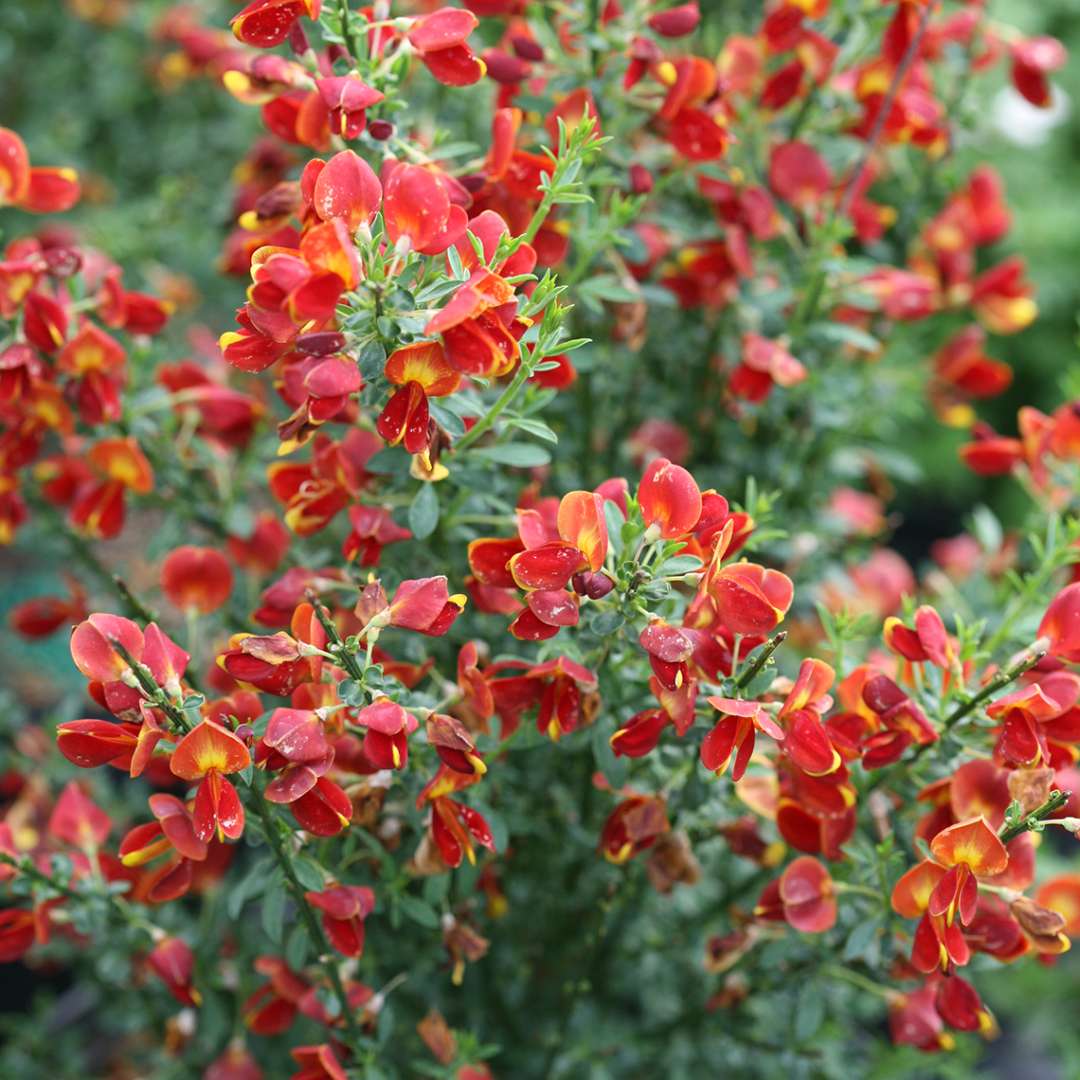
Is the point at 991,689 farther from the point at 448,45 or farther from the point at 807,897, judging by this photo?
the point at 448,45

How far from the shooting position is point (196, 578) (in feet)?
3.26

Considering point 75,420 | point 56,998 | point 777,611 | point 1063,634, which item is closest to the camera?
point 777,611

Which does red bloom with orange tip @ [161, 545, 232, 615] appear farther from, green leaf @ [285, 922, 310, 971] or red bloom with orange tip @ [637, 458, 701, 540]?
red bloom with orange tip @ [637, 458, 701, 540]

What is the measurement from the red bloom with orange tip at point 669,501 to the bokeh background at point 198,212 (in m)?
0.54

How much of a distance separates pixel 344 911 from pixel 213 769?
170 mm

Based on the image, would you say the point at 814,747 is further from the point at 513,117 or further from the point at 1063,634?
the point at 513,117

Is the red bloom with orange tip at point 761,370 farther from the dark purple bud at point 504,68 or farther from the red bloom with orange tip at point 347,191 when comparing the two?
the red bloom with orange tip at point 347,191

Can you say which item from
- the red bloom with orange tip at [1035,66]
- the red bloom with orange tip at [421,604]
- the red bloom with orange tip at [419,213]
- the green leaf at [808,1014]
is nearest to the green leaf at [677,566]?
the red bloom with orange tip at [421,604]

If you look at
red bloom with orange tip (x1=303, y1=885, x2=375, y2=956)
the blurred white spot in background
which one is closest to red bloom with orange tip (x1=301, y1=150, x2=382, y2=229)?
red bloom with orange tip (x1=303, y1=885, x2=375, y2=956)

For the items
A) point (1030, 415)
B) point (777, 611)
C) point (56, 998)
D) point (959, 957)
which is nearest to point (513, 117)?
point (777, 611)

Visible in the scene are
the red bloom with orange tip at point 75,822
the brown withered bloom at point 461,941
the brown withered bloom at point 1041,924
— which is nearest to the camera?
the brown withered bloom at point 1041,924

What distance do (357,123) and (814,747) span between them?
1.62ft

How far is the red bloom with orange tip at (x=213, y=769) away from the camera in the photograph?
70 centimetres

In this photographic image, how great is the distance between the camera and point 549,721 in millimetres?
812
